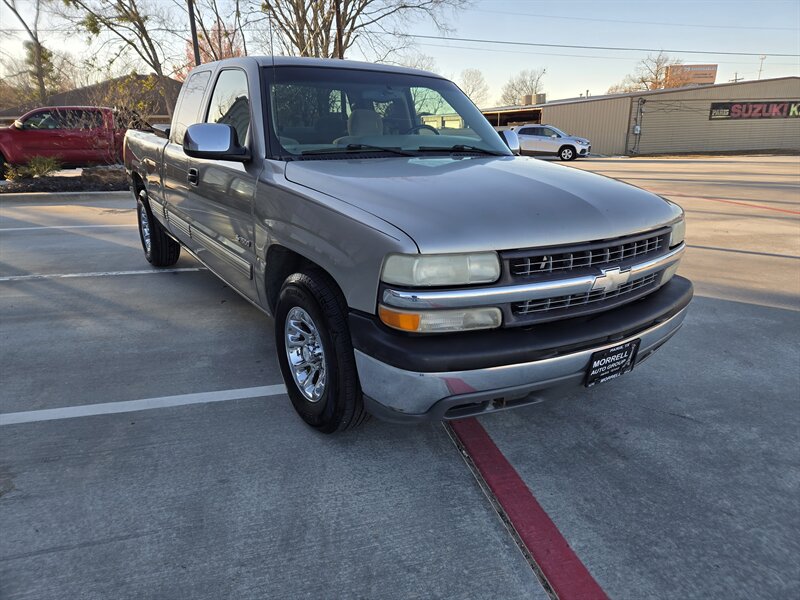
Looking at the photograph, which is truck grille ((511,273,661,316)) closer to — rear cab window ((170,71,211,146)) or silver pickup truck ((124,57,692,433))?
silver pickup truck ((124,57,692,433))

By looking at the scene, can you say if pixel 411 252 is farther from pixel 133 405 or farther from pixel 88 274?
pixel 88 274

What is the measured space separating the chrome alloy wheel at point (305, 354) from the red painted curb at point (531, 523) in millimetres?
793

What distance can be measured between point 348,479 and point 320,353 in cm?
61

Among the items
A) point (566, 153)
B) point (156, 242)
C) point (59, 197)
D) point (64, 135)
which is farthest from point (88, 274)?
point (566, 153)

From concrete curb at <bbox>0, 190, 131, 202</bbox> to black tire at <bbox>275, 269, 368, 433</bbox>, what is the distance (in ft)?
35.2

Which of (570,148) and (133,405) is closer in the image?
(133,405)

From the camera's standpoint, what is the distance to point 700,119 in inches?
1371

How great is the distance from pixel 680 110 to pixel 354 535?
130 ft

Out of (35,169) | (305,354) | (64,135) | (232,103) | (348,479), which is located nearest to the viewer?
(348,479)

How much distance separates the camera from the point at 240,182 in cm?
306

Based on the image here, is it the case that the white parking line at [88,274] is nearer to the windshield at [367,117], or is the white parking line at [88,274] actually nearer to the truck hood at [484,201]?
the windshield at [367,117]

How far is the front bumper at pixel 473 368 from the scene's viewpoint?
197 cm

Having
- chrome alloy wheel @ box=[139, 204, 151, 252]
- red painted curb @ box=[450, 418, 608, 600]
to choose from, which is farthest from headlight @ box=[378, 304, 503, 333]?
chrome alloy wheel @ box=[139, 204, 151, 252]

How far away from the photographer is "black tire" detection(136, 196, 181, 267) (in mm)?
5590
